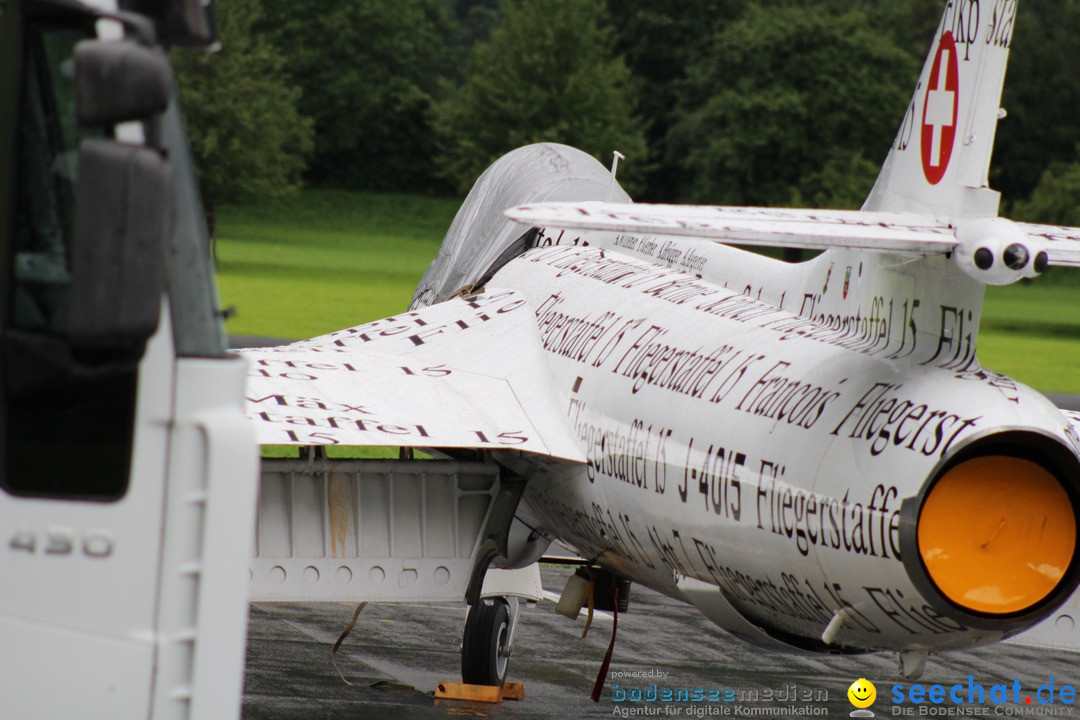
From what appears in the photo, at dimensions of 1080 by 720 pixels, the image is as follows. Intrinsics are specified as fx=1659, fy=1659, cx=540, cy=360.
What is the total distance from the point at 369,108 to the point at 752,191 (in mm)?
23756

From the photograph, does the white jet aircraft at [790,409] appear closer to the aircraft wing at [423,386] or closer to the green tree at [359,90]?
the aircraft wing at [423,386]

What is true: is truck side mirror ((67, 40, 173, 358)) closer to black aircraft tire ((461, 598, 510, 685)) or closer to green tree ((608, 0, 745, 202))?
black aircraft tire ((461, 598, 510, 685))

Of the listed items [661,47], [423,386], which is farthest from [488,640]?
[661,47]

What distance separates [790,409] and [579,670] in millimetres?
4631

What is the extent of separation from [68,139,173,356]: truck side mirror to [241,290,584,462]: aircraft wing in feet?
12.8

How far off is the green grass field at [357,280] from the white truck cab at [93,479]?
26191 millimetres

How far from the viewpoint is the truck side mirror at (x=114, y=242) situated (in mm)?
3828

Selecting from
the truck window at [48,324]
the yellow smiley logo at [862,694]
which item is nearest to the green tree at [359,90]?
the yellow smiley logo at [862,694]

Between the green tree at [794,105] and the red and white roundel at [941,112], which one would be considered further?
the green tree at [794,105]

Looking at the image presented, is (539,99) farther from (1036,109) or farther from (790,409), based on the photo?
Result: (790,409)

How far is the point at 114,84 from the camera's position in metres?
3.88

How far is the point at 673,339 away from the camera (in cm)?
838

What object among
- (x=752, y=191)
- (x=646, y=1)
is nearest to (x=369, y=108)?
(x=646, y=1)

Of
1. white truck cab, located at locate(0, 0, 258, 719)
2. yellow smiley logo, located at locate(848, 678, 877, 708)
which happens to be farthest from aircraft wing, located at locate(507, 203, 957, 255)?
yellow smiley logo, located at locate(848, 678, 877, 708)
